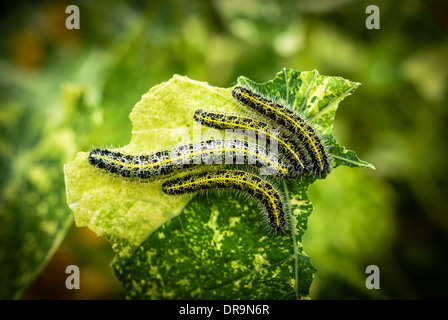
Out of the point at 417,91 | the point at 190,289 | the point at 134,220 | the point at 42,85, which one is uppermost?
the point at 42,85

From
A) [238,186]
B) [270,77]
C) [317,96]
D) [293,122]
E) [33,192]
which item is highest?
[270,77]

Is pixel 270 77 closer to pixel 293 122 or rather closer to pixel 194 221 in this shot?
pixel 293 122

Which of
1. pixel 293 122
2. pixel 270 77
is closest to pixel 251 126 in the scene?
pixel 293 122

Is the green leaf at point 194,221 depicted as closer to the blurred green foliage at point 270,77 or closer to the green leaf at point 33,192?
the green leaf at point 33,192
